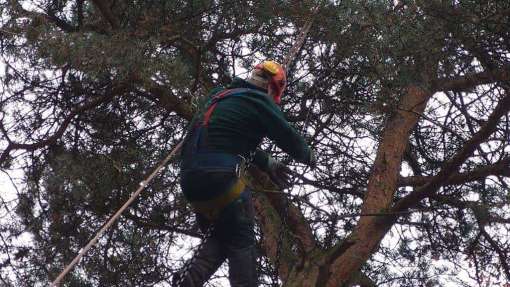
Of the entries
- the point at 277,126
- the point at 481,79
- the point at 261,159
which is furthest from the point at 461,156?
the point at 277,126

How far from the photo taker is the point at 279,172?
12.1 ft

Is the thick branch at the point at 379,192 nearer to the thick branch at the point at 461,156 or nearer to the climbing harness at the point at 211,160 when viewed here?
the thick branch at the point at 461,156

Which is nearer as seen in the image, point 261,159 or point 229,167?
point 229,167

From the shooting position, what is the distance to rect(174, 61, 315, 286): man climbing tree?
11.0 ft

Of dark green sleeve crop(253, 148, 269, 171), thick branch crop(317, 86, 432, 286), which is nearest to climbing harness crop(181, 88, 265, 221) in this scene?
dark green sleeve crop(253, 148, 269, 171)

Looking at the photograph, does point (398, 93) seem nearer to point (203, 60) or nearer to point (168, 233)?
point (203, 60)

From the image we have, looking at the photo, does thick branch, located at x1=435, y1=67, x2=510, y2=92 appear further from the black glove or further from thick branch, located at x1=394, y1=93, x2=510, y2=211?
the black glove

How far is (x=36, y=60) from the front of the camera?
15.5 feet

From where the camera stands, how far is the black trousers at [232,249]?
334 centimetres

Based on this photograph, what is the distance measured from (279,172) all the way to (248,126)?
387 mm

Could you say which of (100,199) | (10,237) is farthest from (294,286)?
(10,237)

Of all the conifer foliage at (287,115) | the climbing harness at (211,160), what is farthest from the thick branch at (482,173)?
the climbing harness at (211,160)

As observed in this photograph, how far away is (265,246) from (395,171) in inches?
41.5

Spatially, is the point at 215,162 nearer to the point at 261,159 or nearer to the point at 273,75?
the point at 261,159
